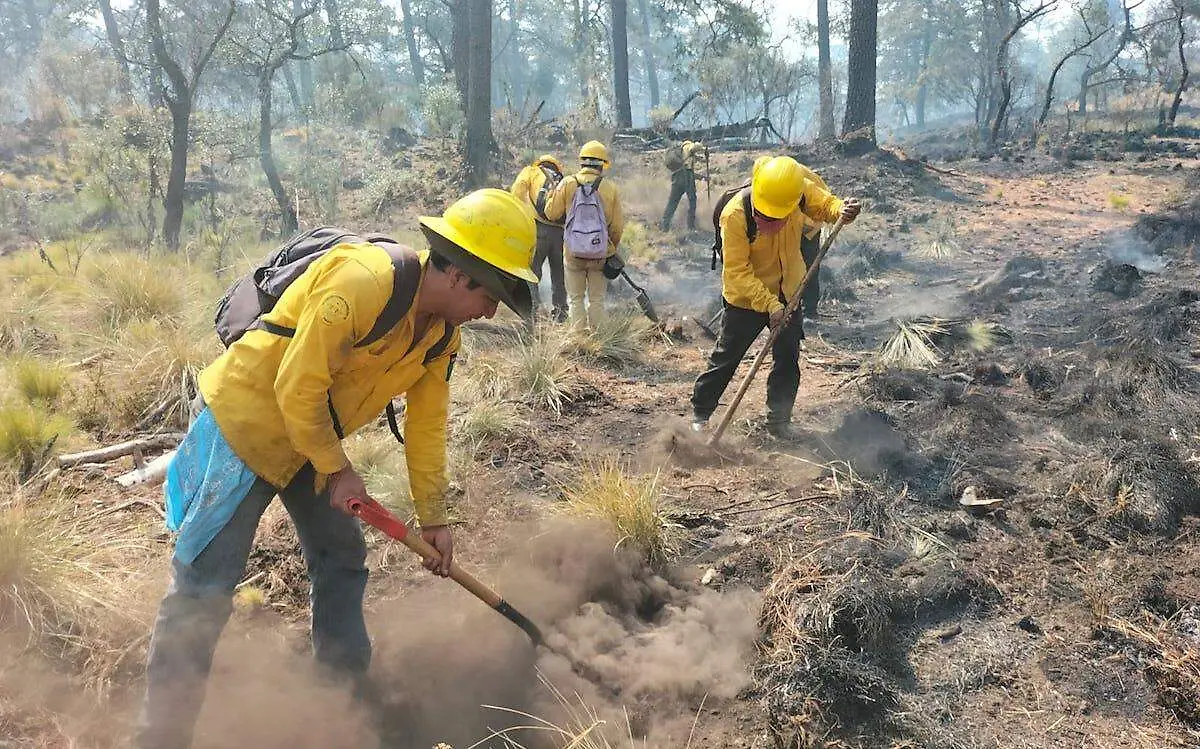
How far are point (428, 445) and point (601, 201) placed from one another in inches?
174

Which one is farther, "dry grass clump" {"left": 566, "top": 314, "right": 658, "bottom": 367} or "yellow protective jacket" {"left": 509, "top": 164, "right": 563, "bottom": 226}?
"yellow protective jacket" {"left": 509, "top": 164, "right": 563, "bottom": 226}

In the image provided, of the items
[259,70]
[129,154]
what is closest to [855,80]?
[259,70]

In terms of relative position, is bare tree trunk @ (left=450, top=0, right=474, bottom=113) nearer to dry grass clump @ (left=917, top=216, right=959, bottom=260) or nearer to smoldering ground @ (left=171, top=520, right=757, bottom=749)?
dry grass clump @ (left=917, top=216, right=959, bottom=260)

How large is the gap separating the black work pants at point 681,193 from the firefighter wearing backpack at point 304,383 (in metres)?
9.91

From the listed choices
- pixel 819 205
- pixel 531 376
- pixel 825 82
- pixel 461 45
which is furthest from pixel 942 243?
pixel 825 82

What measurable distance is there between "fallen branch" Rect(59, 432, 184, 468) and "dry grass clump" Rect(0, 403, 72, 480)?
11 centimetres

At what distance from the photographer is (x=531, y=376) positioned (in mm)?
5766

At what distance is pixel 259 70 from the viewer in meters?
12.1

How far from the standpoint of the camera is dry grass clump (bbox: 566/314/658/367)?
6.68 metres

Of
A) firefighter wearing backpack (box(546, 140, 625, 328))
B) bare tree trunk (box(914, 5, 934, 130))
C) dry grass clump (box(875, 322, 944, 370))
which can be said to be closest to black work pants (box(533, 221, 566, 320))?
firefighter wearing backpack (box(546, 140, 625, 328))

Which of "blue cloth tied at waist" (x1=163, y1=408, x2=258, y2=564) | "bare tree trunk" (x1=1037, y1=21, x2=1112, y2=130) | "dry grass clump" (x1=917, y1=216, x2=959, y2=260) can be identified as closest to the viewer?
"blue cloth tied at waist" (x1=163, y1=408, x2=258, y2=564)

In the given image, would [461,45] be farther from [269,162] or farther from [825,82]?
[825,82]

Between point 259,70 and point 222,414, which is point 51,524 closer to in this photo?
point 222,414

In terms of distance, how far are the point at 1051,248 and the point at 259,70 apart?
1181 cm
